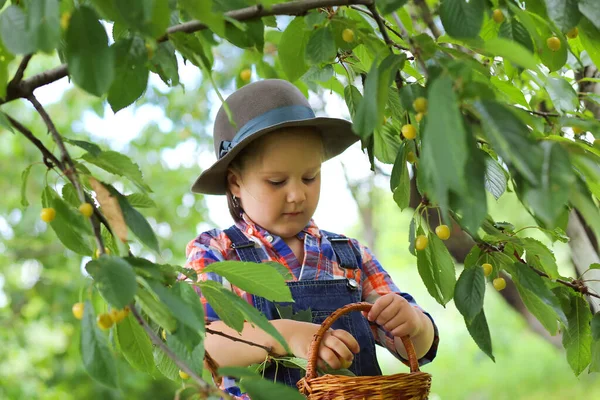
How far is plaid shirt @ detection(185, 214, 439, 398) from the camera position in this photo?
1.52m

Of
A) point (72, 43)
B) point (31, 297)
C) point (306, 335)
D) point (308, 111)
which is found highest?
point (31, 297)

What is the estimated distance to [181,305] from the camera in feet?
2.40

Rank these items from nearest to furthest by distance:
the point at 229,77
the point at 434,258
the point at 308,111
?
the point at 434,258 → the point at 308,111 → the point at 229,77

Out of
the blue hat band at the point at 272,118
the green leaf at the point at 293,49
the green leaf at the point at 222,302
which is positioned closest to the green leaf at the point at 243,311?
the green leaf at the point at 222,302

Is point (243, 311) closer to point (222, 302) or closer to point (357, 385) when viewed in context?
point (222, 302)

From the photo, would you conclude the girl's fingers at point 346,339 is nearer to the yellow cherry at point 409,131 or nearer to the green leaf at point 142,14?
the yellow cherry at point 409,131

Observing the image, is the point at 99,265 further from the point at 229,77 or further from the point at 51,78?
the point at 229,77

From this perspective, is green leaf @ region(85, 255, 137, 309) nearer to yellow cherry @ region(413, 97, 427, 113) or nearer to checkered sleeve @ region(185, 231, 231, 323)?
yellow cherry @ region(413, 97, 427, 113)

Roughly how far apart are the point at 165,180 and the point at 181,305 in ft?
14.2

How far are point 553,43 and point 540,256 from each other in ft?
1.03

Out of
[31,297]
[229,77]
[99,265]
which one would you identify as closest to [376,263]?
[99,265]

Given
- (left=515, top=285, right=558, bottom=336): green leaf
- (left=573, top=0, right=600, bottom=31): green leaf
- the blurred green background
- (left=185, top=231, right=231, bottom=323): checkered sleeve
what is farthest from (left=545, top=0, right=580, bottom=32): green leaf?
the blurred green background

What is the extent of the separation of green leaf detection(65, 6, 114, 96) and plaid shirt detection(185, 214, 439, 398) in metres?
0.77

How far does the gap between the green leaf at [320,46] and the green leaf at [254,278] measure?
268mm
